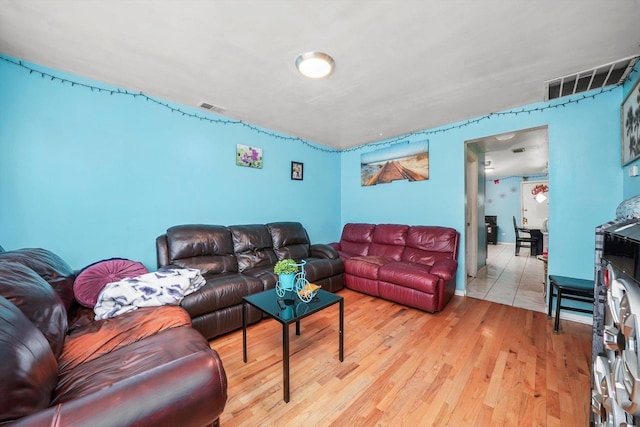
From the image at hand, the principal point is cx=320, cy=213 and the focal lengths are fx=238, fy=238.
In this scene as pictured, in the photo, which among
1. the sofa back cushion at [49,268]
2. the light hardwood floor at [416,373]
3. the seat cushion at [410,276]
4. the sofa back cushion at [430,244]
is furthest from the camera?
the sofa back cushion at [430,244]

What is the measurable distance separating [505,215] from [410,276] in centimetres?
738

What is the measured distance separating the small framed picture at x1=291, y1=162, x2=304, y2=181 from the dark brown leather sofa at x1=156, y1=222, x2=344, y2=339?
863 mm

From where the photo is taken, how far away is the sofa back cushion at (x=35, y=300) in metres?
1.07

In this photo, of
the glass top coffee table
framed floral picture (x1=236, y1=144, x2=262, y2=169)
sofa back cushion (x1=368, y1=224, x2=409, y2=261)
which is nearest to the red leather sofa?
sofa back cushion (x1=368, y1=224, x2=409, y2=261)

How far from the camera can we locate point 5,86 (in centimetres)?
187

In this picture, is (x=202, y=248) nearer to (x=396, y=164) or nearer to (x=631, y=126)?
(x=396, y=164)

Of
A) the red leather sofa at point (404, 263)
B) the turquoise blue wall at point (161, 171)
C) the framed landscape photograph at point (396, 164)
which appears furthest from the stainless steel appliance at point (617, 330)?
the framed landscape photograph at point (396, 164)

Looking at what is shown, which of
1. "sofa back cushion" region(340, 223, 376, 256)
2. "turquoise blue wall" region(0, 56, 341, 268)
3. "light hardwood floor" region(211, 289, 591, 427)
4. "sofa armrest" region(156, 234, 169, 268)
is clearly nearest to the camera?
"light hardwood floor" region(211, 289, 591, 427)

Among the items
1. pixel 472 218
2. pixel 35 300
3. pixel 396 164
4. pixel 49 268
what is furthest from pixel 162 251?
pixel 472 218

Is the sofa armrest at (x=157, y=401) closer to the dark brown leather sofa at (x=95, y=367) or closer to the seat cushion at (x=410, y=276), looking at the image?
the dark brown leather sofa at (x=95, y=367)

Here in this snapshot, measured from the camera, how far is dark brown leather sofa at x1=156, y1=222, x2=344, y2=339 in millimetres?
2100

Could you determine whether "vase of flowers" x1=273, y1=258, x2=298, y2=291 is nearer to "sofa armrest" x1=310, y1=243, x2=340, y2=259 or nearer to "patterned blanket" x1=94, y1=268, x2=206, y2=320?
"patterned blanket" x1=94, y1=268, x2=206, y2=320

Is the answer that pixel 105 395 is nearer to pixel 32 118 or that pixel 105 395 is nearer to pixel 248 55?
pixel 248 55

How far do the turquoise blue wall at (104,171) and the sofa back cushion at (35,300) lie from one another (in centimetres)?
109
